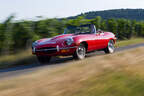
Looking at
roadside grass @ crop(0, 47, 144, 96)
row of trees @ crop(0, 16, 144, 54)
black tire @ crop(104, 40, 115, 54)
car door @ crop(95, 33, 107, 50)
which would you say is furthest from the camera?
row of trees @ crop(0, 16, 144, 54)

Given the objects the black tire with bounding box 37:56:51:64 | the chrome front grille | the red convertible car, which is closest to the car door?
the red convertible car

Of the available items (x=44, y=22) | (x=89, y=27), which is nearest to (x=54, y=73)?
(x=89, y=27)

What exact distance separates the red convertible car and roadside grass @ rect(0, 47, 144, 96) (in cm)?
383

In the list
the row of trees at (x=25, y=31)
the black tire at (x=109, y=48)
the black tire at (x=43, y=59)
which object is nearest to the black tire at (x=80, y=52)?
the black tire at (x=43, y=59)

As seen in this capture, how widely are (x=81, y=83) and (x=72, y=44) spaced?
16.2 ft

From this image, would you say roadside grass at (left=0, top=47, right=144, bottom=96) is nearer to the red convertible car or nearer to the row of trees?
the red convertible car

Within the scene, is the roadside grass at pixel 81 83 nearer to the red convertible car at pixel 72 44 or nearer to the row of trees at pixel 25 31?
the red convertible car at pixel 72 44

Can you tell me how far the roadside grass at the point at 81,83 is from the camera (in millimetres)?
3115

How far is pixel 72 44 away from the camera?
841 centimetres

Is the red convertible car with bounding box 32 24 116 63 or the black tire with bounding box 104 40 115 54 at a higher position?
the red convertible car with bounding box 32 24 116 63

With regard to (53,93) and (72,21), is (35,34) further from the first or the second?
(53,93)

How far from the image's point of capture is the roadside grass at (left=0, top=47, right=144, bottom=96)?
10.2 feet

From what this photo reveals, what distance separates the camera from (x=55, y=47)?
27.1 feet

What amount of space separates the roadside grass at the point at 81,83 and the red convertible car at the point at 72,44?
383cm
